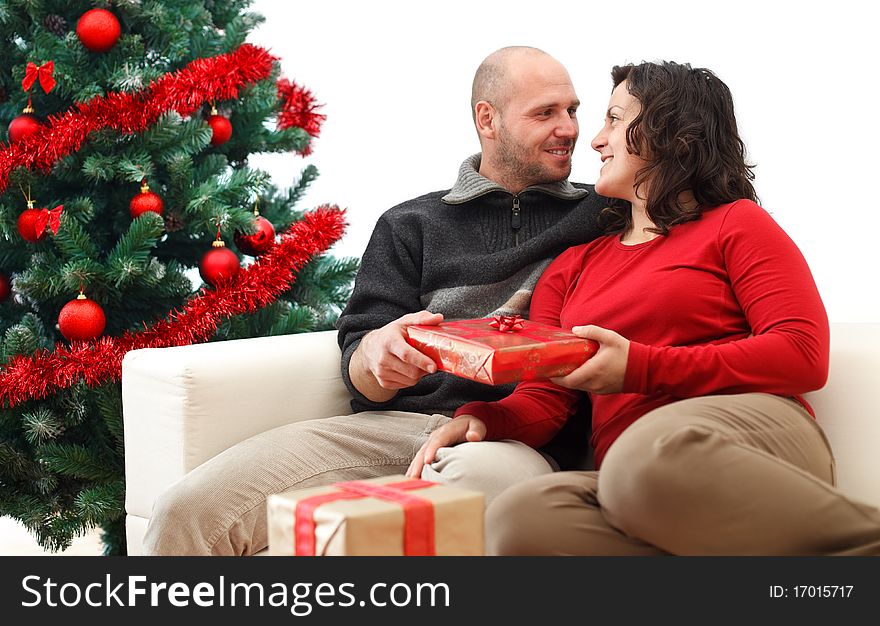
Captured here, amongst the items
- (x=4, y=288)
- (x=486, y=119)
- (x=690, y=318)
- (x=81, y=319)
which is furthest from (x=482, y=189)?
(x=4, y=288)

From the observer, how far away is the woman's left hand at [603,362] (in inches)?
49.6

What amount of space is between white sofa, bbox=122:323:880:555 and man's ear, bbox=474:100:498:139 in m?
0.52

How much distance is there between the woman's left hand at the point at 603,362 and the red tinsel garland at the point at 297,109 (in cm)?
119

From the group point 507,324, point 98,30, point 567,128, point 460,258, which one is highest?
point 98,30

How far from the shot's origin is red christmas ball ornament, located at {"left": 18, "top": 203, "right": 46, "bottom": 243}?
195 centimetres

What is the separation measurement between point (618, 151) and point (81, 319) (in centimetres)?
113

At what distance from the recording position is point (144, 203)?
199 centimetres

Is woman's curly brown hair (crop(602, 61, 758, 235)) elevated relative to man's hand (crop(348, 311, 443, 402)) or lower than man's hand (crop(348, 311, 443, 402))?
elevated

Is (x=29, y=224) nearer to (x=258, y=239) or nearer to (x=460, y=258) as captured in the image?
(x=258, y=239)

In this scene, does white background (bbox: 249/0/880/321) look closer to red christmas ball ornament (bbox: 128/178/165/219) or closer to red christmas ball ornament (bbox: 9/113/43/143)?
red christmas ball ornament (bbox: 128/178/165/219)

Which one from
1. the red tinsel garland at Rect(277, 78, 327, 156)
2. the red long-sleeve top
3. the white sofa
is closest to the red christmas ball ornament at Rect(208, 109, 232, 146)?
the red tinsel garland at Rect(277, 78, 327, 156)

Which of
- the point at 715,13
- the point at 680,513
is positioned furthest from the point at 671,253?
the point at 715,13

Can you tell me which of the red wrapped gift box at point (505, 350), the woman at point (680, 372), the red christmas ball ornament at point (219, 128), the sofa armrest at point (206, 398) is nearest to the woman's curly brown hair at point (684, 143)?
the woman at point (680, 372)
